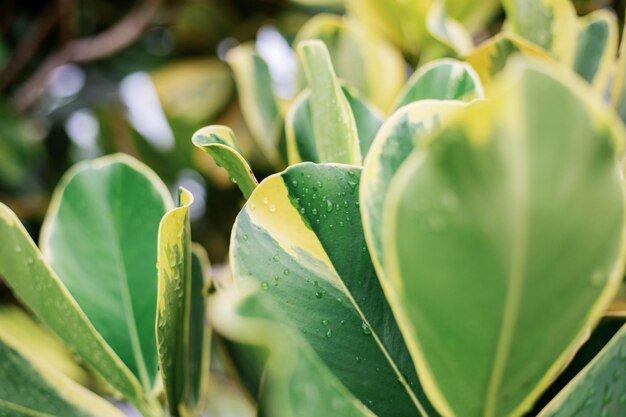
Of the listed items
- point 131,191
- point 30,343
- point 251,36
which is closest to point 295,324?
point 131,191

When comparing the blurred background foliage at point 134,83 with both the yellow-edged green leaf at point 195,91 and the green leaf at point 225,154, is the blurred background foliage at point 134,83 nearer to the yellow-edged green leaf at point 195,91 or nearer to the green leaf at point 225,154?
the yellow-edged green leaf at point 195,91

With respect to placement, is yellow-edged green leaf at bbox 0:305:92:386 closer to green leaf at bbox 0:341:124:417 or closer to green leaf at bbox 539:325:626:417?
green leaf at bbox 0:341:124:417

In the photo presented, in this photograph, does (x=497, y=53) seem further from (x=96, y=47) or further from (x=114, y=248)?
(x=96, y=47)

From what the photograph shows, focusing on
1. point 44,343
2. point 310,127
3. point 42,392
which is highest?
point 310,127

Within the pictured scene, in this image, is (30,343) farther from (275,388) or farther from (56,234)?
(275,388)

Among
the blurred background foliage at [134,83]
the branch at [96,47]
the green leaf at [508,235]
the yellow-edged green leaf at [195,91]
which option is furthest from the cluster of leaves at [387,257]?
the branch at [96,47]

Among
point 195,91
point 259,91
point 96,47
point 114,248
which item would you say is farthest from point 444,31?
point 96,47
